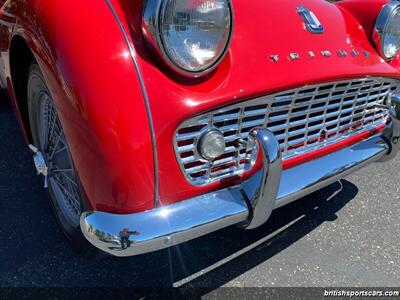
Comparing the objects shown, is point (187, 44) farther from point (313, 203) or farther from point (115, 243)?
point (313, 203)

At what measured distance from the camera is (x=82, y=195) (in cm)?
142

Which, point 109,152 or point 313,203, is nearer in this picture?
point 109,152

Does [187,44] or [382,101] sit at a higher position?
[187,44]

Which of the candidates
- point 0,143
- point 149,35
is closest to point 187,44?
point 149,35

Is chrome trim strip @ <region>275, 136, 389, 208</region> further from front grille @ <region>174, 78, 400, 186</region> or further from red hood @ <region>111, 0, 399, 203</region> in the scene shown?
red hood @ <region>111, 0, 399, 203</region>

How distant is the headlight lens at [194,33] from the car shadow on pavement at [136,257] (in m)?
0.94

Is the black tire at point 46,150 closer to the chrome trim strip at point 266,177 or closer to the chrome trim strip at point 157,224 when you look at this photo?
the chrome trim strip at point 157,224

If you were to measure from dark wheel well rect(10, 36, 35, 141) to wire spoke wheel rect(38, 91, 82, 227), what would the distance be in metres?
0.15

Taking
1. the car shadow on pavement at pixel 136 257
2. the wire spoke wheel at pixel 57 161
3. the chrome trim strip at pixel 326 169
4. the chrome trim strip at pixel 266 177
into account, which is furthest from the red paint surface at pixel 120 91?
the car shadow on pavement at pixel 136 257

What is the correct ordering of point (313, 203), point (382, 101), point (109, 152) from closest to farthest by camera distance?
point (109, 152)
point (382, 101)
point (313, 203)

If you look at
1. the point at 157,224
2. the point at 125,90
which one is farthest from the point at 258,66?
the point at 157,224

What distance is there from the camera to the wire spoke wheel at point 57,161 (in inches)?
70.7

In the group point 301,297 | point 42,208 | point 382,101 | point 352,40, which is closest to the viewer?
point 301,297

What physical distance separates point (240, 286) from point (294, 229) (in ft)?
1.60
